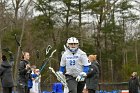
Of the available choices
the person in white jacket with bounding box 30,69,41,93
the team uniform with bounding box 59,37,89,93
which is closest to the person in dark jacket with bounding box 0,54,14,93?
the person in white jacket with bounding box 30,69,41,93

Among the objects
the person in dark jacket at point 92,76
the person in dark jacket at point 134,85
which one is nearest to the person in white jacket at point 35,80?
the person in dark jacket at point 92,76

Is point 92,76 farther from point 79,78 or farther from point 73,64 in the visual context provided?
point 79,78

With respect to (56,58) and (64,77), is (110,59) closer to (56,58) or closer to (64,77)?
(56,58)

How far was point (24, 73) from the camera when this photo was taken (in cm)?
1413

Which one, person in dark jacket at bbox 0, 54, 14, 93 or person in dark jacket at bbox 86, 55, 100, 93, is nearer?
person in dark jacket at bbox 0, 54, 14, 93

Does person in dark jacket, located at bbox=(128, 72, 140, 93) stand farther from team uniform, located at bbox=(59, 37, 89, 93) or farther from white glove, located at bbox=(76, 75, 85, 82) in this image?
white glove, located at bbox=(76, 75, 85, 82)

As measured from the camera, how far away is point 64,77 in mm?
11195

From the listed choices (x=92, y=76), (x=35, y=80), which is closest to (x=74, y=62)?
(x=92, y=76)

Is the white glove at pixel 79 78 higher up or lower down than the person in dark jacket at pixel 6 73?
higher up

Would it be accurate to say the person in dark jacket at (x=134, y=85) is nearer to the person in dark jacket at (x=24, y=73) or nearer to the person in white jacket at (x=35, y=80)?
the person in white jacket at (x=35, y=80)

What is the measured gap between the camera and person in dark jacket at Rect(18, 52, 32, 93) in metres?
14.0

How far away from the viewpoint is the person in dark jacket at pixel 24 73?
14.0 metres

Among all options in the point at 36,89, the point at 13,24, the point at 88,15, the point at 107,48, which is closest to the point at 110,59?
the point at 107,48

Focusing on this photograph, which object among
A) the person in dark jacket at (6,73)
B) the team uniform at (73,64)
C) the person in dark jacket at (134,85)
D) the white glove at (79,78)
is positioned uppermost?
the team uniform at (73,64)
